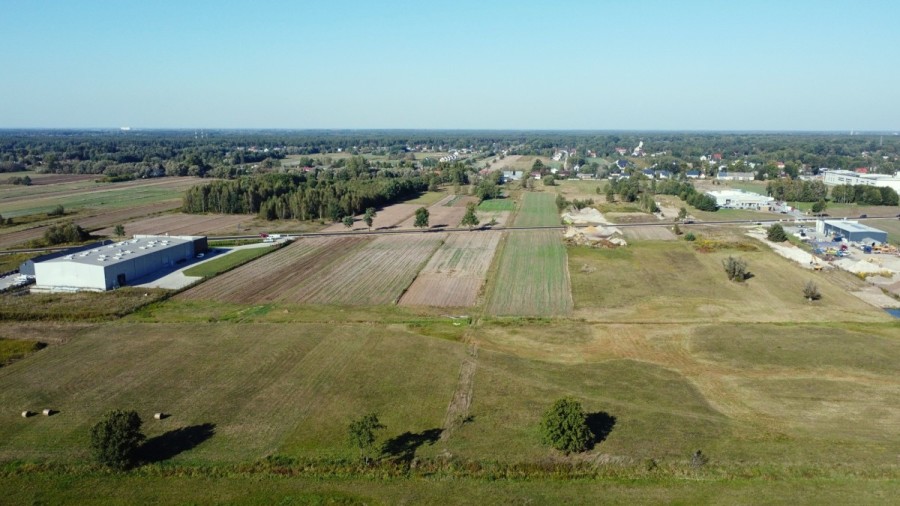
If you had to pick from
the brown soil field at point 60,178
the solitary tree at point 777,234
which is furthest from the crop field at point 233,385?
the brown soil field at point 60,178

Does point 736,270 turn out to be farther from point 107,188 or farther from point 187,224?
point 107,188

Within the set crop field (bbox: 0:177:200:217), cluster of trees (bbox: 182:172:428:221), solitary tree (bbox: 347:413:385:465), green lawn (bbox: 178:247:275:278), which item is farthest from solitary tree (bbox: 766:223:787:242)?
crop field (bbox: 0:177:200:217)

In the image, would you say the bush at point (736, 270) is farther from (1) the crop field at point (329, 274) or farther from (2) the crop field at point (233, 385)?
(2) the crop field at point (233, 385)

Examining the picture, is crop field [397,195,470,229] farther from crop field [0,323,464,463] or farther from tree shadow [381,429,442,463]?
tree shadow [381,429,442,463]

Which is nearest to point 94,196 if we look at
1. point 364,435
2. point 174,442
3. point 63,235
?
point 63,235

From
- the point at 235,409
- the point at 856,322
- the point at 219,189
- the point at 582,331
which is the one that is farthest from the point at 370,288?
the point at 219,189

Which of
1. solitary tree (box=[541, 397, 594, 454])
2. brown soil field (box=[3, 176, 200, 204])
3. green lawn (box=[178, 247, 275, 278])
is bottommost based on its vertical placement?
solitary tree (box=[541, 397, 594, 454])
